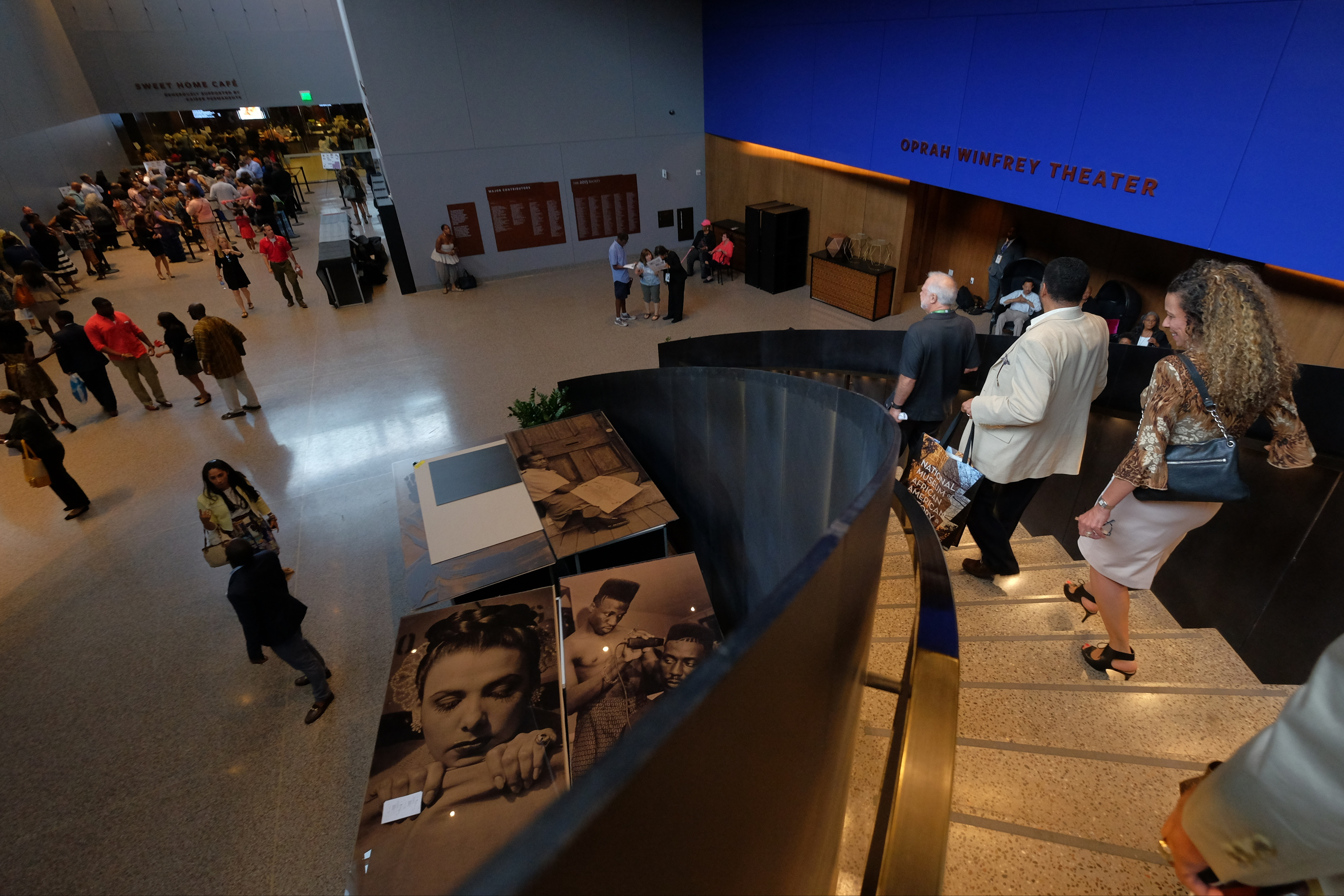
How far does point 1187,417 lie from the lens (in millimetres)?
2236

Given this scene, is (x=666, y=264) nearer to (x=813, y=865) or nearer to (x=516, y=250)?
(x=516, y=250)

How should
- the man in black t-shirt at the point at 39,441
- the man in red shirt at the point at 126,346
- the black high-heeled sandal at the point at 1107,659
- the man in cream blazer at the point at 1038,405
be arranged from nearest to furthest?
the black high-heeled sandal at the point at 1107,659 < the man in cream blazer at the point at 1038,405 < the man in black t-shirt at the point at 39,441 < the man in red shirt at the point at 126,346

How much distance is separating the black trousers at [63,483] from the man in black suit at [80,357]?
1.87 meters

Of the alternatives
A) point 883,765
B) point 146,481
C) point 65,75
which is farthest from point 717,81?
point 65,75

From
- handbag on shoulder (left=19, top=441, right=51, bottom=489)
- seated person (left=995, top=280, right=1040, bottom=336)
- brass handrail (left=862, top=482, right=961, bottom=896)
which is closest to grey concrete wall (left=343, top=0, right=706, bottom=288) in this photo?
handbag on shoulder (left=19, top=441, right=51, bottom=489)

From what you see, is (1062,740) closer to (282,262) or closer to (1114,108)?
(1114,108)

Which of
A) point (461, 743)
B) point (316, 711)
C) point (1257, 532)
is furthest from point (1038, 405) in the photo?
point (316, 711)

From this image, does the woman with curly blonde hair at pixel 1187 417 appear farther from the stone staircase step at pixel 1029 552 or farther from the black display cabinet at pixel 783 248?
the black display cabinet at pixel 783 248

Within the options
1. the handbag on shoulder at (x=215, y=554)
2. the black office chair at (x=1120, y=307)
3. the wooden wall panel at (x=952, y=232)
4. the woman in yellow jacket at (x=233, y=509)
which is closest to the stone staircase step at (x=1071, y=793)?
the woman in yellow jacket at (x=233, y=509)

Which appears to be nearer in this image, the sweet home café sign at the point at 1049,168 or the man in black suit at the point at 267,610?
the man in black suit at the point at 267,610

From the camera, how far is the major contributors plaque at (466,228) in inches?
506

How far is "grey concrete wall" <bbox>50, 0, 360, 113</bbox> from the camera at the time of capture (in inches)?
822

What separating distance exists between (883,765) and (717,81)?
14.4m

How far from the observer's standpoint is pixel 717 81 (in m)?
13.4
